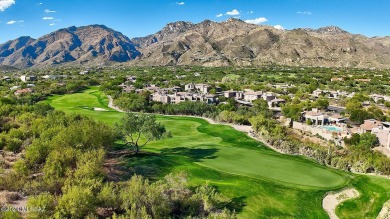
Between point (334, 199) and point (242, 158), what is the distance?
378 inches

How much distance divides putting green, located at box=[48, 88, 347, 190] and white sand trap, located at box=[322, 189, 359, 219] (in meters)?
0.80

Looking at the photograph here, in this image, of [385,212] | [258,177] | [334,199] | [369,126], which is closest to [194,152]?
[258,177]

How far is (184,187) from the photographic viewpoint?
74.6ft

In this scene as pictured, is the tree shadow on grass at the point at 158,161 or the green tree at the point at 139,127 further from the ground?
the green tree at the point at 139,127

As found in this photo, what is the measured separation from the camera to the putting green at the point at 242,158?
27.5 m

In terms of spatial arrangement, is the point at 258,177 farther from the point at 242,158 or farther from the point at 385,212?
the point at 385,212

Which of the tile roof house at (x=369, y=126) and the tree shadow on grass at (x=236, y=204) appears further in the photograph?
the tile roof house at (x=369, y=126)

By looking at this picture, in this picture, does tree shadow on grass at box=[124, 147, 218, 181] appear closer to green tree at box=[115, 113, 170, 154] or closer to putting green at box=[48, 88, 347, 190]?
putting green at box=[48, 88, 347, 190]

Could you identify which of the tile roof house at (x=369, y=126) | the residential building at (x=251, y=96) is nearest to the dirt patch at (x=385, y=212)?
the tile roof house at (x=369, y=126)

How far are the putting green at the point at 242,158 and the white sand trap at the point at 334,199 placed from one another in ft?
2.63

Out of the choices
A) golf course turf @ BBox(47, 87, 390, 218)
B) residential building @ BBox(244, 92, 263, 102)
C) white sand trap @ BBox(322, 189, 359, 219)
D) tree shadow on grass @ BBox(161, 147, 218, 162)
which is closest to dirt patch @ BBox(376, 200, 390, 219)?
golf course turf @ BBox(47, 87, 390, 218)

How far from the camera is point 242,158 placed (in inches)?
1288

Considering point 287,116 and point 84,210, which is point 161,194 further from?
point 287,116

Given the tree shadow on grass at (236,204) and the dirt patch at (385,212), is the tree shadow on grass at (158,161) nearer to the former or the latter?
the tree shadow on grass at (236,204)
